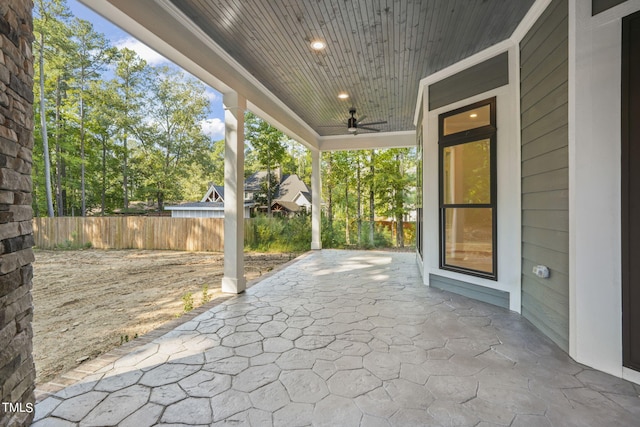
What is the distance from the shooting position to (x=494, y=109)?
364 cm

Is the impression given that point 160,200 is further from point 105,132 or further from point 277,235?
point 277,235

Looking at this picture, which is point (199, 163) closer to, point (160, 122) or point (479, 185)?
point (160, 122)

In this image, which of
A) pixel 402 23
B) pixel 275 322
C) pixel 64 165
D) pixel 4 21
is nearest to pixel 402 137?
pixel 402 23

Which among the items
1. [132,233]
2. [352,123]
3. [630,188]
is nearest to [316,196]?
[352,123]

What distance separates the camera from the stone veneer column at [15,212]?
1410 mm

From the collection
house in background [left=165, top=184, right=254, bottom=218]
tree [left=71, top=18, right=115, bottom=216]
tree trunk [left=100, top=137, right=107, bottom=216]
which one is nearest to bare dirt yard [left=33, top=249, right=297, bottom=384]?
house in background [left=165, top=184, right=254, bottom=218]

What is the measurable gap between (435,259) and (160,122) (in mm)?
18054

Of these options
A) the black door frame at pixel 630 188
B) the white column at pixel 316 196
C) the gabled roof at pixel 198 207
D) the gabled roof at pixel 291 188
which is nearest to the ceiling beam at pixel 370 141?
the white column at pixel 316 196

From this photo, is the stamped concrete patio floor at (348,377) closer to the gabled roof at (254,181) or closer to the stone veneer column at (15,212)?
the stone veneer column at (15,212)

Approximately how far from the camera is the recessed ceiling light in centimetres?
353

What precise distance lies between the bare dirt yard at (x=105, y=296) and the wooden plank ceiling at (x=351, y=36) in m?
3.39

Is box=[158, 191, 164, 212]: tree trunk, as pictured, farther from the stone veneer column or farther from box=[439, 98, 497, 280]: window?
the stone veneer column

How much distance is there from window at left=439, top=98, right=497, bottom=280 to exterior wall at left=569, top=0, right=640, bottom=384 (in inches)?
53.4

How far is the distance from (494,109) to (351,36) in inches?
78.2
